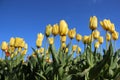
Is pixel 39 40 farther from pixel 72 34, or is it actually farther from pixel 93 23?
pixel 93 23

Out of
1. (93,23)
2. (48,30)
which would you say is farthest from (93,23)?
(48,30)

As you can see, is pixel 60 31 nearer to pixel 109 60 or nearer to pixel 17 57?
pixel 109 60

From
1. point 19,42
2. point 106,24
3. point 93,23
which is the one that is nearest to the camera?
point 93,23

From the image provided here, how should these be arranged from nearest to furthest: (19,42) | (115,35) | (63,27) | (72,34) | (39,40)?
1. (63,27)
2. (72,34)
3. (39,40)
4. (115,35)
5. (19,42)

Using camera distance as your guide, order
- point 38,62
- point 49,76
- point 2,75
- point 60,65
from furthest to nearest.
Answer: point 2,75
point 38,62
point 49,76
point 60,65

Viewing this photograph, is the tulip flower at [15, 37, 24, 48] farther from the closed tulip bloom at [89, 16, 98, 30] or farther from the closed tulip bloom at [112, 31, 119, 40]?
the closed tulip bloom at [89, 16, 98, 30]

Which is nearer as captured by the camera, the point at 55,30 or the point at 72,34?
the point at 55,30

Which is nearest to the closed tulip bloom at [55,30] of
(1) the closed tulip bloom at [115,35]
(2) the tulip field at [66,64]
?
(2) the tulip field at [66,64]

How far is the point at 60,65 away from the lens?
4.99 meters

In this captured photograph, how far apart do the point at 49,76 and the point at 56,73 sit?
13.4 inches

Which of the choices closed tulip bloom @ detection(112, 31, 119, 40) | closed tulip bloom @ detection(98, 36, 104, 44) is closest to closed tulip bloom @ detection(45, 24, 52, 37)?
closed tulip bloom @ detection(112, 31, 119, 40)

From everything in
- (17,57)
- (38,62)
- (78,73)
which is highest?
(17,57)

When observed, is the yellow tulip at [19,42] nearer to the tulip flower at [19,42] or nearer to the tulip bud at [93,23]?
the tulip flower at [19,42]

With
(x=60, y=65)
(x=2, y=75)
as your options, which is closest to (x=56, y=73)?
(x=60, y=65)
